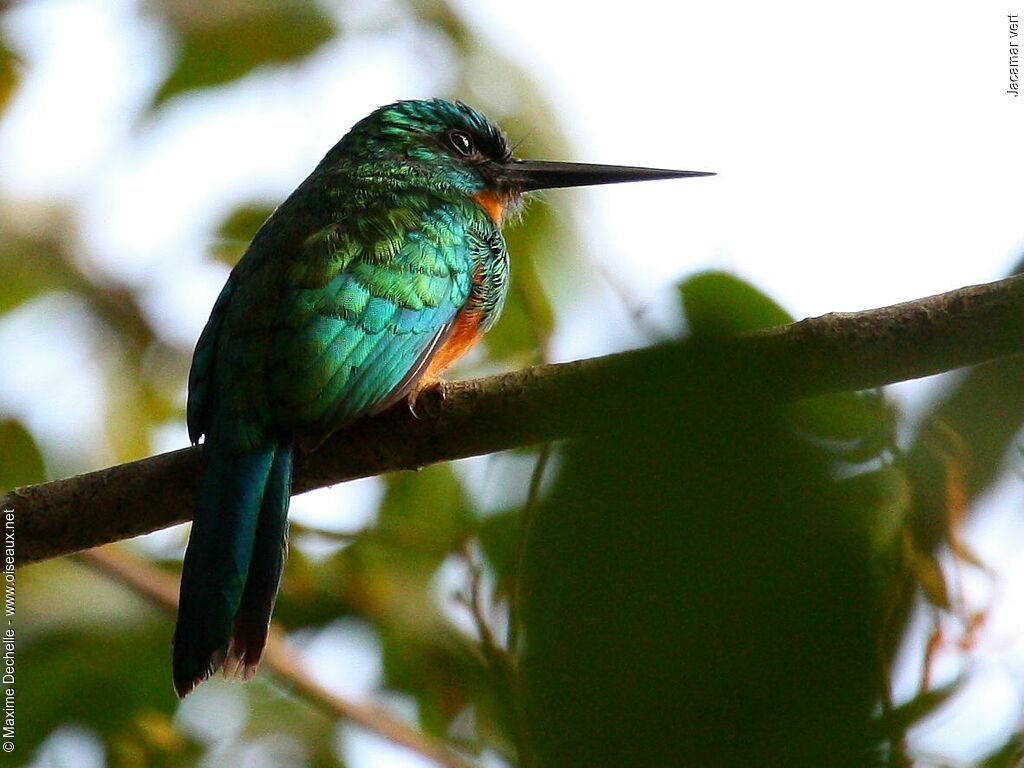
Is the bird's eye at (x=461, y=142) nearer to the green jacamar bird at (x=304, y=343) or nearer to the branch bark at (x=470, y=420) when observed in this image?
the green jacamar bird at (x=304, y=343)

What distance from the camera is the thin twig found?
114 inches

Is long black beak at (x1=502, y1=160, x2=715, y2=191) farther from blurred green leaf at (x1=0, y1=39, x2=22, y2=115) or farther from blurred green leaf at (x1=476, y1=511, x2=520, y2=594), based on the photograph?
blurred green leaf at (x1=476, y1=511, x2=520, y2=594)

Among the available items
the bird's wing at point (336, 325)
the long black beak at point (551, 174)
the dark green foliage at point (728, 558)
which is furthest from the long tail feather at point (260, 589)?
the long black beak at point (551, 174)

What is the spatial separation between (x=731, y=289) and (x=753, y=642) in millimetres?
443

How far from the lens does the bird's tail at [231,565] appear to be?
7.38ft

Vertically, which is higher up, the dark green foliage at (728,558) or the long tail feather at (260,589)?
the dark green foliage at (728,558)

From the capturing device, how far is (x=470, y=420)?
2.41 metres

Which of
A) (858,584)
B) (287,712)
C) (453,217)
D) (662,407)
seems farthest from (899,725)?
(287,712)

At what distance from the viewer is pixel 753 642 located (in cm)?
82

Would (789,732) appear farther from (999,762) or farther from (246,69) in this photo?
(246,69)

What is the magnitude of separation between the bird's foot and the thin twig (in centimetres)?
78

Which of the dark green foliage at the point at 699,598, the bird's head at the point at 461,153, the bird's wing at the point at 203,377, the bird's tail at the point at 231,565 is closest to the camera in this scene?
the dark green foliage at the point at 699,598

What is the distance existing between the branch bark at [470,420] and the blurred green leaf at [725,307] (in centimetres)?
52

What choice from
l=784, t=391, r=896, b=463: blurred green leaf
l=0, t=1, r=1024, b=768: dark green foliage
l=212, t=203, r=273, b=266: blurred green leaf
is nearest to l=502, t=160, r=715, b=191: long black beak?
l=212, t=203, r=273, b=266: blurred green leaf
